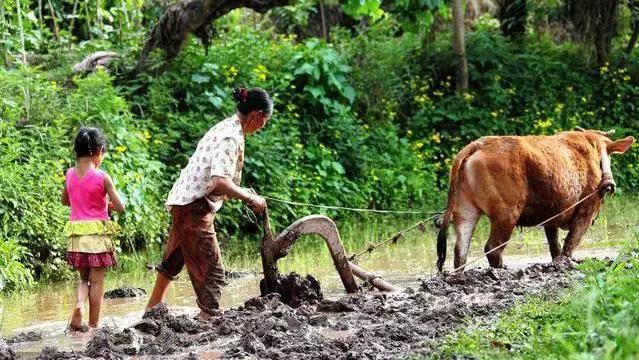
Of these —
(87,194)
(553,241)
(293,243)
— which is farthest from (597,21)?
(87,194)

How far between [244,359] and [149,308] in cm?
231

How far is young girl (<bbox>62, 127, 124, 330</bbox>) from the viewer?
8359 mm

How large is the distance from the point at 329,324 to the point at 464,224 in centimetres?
273

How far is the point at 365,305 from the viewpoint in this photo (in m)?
8.32

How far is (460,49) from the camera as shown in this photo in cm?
1953

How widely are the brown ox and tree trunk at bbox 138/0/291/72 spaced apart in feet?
17.9

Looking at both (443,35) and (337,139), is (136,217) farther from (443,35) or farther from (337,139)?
(443,35)

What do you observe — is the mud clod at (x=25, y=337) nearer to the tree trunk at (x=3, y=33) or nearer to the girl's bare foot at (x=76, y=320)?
the girl's bare foot at (x=76, y=320)

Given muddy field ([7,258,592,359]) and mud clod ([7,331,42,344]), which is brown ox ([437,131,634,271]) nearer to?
muddy field ([7,258,592,359])

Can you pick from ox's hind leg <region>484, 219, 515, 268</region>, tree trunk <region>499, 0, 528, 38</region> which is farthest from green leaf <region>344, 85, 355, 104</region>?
ox's hind leg <region>484, 219, 515, 268</region>

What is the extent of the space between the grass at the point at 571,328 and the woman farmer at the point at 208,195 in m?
2.27

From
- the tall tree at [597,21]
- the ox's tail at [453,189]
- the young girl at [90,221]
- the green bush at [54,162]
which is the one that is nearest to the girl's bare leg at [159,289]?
the young girl at [90,221]

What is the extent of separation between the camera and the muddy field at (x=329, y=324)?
22.0 feet

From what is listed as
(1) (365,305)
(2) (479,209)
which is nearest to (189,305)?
(1) (365,305)
